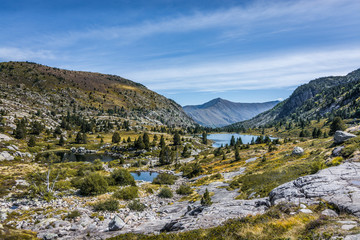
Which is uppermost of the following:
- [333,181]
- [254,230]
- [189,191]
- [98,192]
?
[333,181]

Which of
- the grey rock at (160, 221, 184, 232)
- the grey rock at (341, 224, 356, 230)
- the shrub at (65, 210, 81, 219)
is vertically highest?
the grey rock at (341, 224, 356, 230)

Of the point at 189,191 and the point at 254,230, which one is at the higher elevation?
the point at 254,230

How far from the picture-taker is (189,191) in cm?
4434

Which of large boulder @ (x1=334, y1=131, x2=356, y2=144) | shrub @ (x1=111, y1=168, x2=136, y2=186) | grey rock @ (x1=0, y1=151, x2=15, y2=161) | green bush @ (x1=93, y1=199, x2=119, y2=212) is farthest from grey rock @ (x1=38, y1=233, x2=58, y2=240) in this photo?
grey rock @ (x1=0, y1=151, x2=15, y2=161)

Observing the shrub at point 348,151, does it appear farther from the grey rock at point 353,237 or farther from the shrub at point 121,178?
the shrub at point 121,178

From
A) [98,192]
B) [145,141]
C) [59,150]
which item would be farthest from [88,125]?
[98,192]

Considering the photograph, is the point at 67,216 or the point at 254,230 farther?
the point at 67,216

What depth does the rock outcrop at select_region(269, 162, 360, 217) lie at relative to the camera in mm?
13192

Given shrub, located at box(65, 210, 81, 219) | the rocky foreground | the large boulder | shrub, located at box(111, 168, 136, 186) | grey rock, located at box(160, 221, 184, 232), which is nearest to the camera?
the rocky foreground

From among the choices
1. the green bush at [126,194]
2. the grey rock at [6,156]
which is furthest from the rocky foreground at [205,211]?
the grey rock at [6,156]

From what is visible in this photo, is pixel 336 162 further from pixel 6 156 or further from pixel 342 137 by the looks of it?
pixel 6 156

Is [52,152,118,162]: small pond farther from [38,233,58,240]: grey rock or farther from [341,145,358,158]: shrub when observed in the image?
[341,145,358,158]: shrub

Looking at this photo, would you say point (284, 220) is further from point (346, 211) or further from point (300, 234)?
point (346, 211)

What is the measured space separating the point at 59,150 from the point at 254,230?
12532 cm
